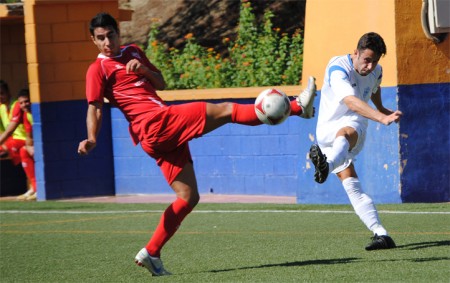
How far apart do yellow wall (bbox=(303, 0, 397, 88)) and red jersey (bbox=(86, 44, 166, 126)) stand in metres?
4.80

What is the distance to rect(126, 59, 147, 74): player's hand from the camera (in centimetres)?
803

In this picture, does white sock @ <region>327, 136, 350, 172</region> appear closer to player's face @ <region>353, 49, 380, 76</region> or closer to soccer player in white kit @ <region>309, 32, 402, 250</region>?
soccer player in white kit @ <region>309, 32, 402, 250</region>

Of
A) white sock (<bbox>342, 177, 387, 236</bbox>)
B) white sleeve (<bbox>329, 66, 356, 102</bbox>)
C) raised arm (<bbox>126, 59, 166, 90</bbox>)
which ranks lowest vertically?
white sock (<bbox>342, 177, 387, 236</bbox>)

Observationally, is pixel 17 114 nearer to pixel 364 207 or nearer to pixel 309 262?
pixel 364 207

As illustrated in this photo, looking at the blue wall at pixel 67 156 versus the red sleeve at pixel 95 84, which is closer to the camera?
the red sleeve at pixel 95 84

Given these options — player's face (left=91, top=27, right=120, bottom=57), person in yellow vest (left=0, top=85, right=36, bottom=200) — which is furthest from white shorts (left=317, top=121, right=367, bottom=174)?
person in yellow vest (left=0, top=85, right=36, bottom=200)

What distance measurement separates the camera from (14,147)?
1661 cm

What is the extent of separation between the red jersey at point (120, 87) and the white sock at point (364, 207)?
1852 mm

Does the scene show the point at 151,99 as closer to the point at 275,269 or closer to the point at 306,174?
the point at 275,269

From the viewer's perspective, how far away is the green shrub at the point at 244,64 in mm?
16859

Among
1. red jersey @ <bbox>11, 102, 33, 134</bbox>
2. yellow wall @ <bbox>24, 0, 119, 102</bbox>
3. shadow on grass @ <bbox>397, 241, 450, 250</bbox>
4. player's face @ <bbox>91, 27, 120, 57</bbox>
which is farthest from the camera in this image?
red jersey @ <bbox>11, 102, 33, 134</bbox>

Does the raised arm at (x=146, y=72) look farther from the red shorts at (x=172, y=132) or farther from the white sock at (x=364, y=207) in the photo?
the white sock at (x=364, y=207)

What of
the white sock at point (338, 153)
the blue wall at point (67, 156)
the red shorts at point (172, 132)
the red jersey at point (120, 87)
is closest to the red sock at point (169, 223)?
the red shorts at point (172, 132)

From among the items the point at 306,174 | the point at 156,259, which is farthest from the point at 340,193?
the point at 156,259
